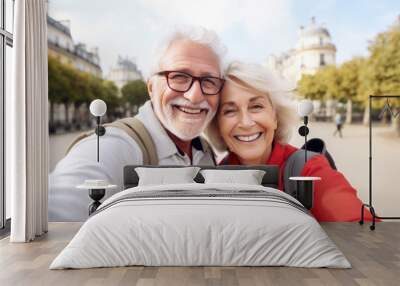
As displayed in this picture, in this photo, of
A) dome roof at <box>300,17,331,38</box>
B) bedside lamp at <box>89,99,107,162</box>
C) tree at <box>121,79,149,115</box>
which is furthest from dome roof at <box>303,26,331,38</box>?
bedside lamp at <box>89,99,107,162</box>

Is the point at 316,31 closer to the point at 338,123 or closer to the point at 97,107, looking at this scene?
the point at 338,123

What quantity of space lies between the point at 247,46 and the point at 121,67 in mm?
1602

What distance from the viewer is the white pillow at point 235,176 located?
6.01 meters

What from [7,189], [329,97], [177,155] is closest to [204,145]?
[177,155]

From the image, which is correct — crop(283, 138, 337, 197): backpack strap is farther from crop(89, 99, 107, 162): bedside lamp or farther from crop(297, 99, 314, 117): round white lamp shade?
crop(89, 99, 107, 162): bedside lamp

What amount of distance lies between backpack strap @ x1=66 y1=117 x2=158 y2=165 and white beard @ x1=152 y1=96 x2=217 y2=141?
0.26 meters

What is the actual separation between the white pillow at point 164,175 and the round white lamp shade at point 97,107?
2.83 feet

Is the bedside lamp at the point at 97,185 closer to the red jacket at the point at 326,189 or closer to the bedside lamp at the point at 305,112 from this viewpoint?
the red jacket at the point at 326,189

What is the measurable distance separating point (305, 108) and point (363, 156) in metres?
0.97

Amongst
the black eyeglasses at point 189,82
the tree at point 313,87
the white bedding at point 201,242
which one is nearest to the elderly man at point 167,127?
the black eyeglasses at point 189,82

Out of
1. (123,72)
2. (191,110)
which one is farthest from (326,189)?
(123,72)

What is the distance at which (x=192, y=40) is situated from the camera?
21.6 ft

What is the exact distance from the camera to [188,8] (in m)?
6.74

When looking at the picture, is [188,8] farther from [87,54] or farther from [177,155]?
[177,155]
